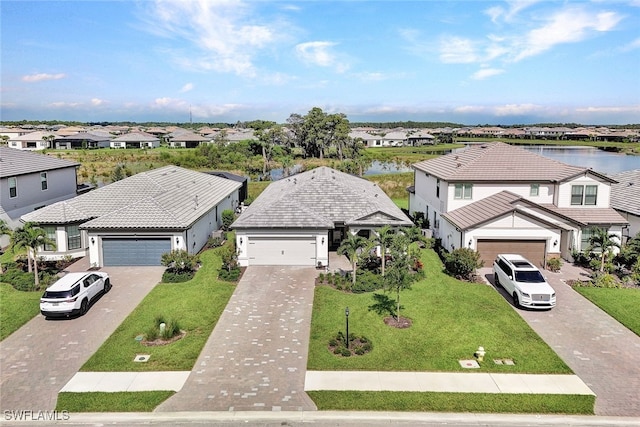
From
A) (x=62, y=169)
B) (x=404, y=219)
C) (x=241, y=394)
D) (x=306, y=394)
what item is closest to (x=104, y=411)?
(x=241, y=394)

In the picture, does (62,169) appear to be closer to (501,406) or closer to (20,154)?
(20,154)

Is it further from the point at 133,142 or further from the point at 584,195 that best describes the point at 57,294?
the point at 133,142

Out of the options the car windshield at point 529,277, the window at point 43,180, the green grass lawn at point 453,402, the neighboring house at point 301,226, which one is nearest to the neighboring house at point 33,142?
the window at point 43,180

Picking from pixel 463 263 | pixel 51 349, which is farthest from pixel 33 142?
pixel 463 263

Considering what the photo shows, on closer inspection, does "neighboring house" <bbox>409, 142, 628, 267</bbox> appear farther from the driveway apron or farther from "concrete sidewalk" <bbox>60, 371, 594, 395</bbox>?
"concrete sidewalk" <bbox>60, 371, 594, 395</bbox>

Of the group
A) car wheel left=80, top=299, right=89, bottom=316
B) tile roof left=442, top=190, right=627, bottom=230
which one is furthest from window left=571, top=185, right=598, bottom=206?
car wheel left=80, top=299, right=89, bottom=316

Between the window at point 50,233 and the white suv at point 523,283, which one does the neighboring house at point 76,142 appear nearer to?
the window at point 50,233
